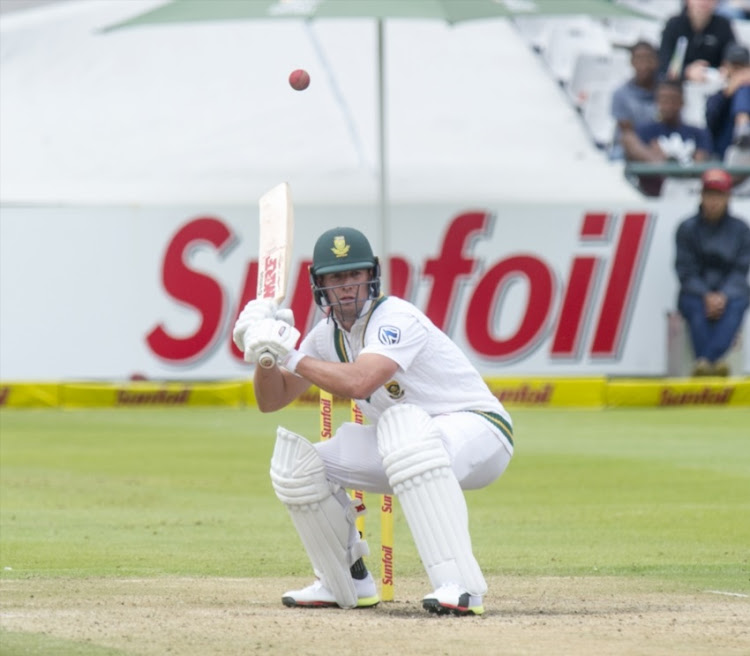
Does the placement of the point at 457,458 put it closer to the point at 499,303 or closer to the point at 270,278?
the point at 270,278

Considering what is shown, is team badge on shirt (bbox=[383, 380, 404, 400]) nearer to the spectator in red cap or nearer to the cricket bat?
the cricket bat

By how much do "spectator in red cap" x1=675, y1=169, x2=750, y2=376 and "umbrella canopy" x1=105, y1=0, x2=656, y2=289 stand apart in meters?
1.83

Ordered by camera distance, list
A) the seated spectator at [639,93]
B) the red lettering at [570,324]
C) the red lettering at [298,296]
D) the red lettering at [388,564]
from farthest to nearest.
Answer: the seated spectator at [639,93]
the red lettering at [570,324]
the red lettering at [298,296]
the red lettering at [388,564]

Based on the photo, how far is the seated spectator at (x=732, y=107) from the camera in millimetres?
16172

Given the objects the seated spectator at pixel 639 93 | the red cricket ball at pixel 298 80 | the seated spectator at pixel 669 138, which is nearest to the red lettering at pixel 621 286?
the seated spectator at pixel 669 138

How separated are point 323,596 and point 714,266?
920cm

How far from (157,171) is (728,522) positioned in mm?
7950

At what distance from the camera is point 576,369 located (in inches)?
583

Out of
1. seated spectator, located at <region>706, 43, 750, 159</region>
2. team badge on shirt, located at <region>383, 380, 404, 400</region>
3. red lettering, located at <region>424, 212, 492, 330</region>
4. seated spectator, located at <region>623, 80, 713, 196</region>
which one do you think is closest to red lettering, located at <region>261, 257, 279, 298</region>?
team badge on shirt, located at <region>383, 380, 404, 400</region>

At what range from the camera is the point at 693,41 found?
17.8 metres

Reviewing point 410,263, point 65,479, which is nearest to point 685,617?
point 65,479

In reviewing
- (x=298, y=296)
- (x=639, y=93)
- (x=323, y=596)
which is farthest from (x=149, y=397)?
(x=323, y=596)

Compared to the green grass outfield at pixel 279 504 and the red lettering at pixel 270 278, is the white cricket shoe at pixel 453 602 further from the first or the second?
the green grass outfield at pixel 279 504

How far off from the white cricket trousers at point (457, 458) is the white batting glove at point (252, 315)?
51 centimetres
